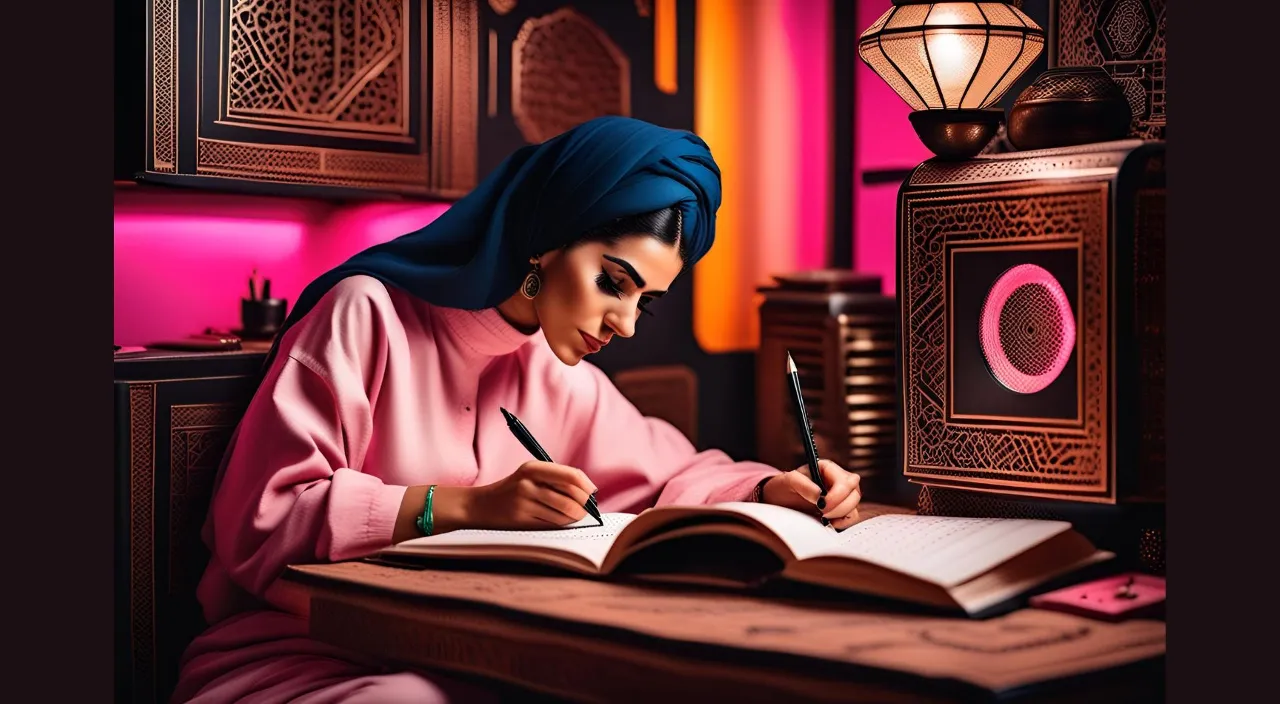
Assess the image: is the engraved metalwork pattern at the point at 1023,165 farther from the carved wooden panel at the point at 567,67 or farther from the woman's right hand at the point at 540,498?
the carved wooden panel at the point at 567,67

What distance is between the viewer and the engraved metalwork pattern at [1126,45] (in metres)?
2.44

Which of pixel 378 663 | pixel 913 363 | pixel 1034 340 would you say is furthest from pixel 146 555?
pixel 1034 340

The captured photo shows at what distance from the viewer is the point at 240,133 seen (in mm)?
2908

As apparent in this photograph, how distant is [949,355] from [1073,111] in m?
0.42

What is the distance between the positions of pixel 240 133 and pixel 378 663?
1.35 meters

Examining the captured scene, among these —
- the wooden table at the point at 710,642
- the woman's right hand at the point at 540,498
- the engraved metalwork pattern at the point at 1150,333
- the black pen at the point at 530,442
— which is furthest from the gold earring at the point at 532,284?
the engraved metalwork pattern at the point at 1150,333

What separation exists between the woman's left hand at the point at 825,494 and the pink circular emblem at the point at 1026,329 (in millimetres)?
286

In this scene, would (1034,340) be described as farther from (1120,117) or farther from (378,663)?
(378,663)

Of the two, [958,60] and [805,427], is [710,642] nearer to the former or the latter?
[805,427]

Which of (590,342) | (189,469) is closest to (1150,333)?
(590,342)

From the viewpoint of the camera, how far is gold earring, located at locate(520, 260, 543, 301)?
238cm

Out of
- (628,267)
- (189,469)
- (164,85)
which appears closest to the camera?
(628,267)

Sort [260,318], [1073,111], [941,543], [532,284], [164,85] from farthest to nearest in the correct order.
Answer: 1. [260,318]
2. [164,85]
3. [532,284]
4. [1073,111]
5. [941,543]

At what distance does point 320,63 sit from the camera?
10.1ft
